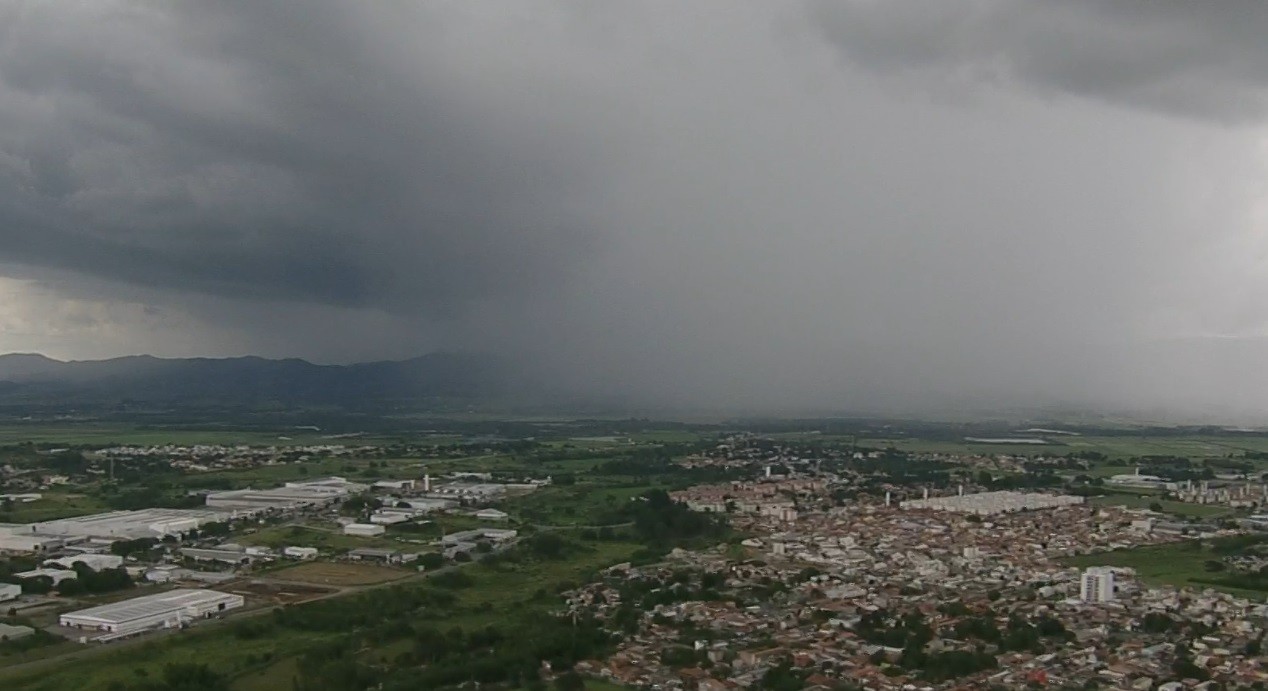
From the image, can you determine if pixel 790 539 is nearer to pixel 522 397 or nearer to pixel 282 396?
Result: pixel 522 397

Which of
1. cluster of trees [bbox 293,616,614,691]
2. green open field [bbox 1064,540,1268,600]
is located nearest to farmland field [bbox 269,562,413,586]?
cluster of trees [bbox 293,616,614,691]

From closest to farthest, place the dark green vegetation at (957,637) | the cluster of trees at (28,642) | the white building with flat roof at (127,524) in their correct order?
the dark green vegetation at (957,637) < the cluster of trees at (28,642) < the white building with flat roof at (127,524)

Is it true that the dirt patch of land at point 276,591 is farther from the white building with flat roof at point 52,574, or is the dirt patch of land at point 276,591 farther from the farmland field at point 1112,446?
the farmland field at point 1112,446

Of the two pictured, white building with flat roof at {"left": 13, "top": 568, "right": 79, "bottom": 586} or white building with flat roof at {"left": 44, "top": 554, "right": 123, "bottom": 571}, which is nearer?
white building with flat roof at {"left": 13, "top": 568, "right": 79, "bottom": 586}

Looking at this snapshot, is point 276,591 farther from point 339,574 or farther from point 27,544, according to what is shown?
point 27,544

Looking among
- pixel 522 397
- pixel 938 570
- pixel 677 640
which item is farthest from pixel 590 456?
pixel 522 397

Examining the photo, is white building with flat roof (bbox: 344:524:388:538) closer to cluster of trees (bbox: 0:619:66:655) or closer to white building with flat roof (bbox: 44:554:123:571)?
white building with flat roof (bbox: 44:554:123:571)

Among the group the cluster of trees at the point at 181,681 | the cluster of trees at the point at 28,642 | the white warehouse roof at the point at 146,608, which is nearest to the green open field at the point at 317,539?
the white warehouse roof at the point at 146,608
